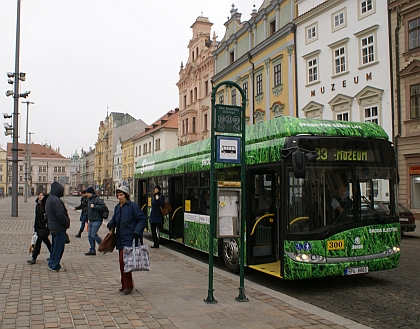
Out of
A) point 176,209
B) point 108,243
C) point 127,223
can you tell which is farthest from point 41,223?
point 176,209

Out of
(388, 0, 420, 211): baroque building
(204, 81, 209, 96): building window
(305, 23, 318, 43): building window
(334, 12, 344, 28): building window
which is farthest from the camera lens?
(204, 81, 209, 96): building window

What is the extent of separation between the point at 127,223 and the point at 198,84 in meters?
44.2

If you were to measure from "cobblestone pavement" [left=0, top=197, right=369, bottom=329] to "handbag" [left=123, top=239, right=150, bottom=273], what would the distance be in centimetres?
42

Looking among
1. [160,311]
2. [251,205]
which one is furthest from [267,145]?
[160,311]

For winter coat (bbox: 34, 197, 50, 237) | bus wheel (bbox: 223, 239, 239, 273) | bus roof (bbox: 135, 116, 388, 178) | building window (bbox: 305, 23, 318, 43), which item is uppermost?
building window (bbox: 305, 23, 318, 43)

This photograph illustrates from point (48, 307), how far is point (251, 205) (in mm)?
4190

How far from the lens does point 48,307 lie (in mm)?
6508

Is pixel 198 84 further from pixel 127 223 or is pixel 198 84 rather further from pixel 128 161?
pixel 127 223

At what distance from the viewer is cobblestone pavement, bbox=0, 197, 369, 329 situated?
5.85 m

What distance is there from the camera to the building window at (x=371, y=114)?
25.4m

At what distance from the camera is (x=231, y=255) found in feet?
32.3

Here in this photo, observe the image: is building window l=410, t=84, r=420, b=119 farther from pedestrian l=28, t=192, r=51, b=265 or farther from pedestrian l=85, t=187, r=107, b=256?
pedestrian l=28, t=192, r=51, b=265

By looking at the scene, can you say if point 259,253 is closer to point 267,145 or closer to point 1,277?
point 267,145

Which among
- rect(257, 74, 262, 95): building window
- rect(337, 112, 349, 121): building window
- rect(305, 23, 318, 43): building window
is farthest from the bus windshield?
rect(257, 74, 262, 95): building window
